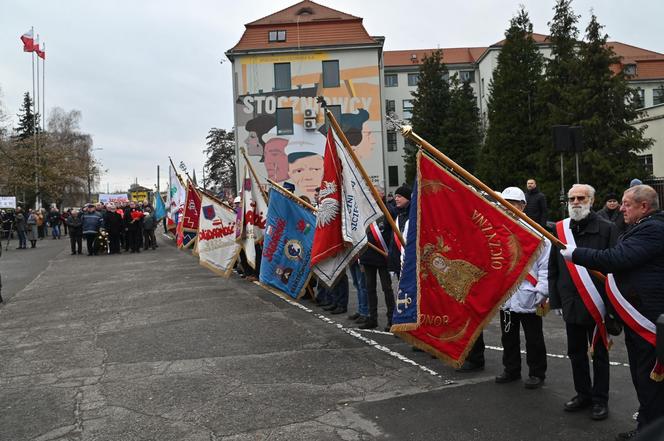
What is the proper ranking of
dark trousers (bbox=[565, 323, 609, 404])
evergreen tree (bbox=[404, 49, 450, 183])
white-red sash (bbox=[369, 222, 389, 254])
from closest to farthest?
1. dark trousers (bbox=[565, 323, 609, 404])
2. white-red sash (bbox=[369, 222, 389, 254])
3. evergreen tree (bbox=[404, 49, 450, 183])

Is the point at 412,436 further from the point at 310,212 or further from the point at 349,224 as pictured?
the point at 310,212

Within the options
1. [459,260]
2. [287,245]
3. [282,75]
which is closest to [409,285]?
[459,260]

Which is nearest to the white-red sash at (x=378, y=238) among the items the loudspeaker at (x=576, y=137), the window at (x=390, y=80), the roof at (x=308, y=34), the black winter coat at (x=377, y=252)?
the black winter coat at (x=377, y=252)

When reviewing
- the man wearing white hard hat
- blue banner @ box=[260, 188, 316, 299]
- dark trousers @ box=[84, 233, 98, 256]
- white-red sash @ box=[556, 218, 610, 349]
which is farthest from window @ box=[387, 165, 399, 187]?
white-red sash @ box=[556, 218, 610, 349]

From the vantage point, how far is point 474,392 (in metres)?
5.21

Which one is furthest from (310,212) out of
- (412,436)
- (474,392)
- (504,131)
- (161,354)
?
(504,131)

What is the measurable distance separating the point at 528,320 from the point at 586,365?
73 centimetres

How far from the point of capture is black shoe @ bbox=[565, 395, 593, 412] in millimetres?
4656

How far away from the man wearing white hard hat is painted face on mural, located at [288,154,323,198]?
35.3 meters

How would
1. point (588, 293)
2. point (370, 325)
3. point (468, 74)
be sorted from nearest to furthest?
point (588, 293)
point (370, 325)
point (468, 74)

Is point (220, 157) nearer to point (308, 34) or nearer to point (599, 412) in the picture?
point (308, 34)

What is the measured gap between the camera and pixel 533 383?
5246 millimetres

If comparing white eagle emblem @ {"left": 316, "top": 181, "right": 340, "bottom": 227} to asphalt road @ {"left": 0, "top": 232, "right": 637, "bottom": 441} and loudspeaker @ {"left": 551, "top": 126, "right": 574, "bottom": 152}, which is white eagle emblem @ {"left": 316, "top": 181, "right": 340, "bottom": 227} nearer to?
asphalt road @ {"left": 0, "top": 232, "right": 637, "bottom": 441}

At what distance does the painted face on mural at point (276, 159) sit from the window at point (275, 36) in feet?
27.4
